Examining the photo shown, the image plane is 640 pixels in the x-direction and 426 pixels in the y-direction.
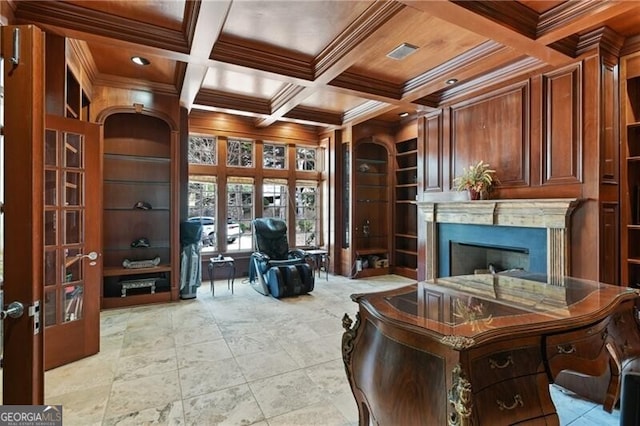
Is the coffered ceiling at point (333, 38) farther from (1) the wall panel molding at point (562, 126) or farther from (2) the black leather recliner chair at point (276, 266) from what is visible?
(2) the black leather recliner chair at point (276, 266)

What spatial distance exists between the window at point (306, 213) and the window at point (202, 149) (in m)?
1.89

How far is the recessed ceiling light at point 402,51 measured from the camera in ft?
11.5

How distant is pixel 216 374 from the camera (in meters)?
2.69

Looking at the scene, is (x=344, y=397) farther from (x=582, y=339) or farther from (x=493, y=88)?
Answer: (x=493, y=88)

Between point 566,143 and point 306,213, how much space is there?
490 centimetres

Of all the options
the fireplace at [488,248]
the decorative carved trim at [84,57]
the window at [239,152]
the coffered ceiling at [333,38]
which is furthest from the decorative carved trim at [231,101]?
the fireplace at [488,248]

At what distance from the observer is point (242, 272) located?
21.5ft

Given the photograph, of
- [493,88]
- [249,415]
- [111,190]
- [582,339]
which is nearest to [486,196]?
[493,88]

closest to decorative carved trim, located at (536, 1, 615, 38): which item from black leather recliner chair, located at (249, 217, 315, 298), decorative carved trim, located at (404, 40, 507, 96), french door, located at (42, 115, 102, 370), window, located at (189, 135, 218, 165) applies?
decorative carved trim, located at (404, 40, 507, 96)

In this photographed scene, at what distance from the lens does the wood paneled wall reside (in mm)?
3242

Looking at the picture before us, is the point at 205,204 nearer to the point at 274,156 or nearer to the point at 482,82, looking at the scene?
the point at 274,156

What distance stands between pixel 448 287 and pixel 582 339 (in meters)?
0.69

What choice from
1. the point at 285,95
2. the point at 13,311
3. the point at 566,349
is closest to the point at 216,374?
the point at 13,311

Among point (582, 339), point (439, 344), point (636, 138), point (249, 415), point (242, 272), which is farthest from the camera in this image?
point (242, 272)
